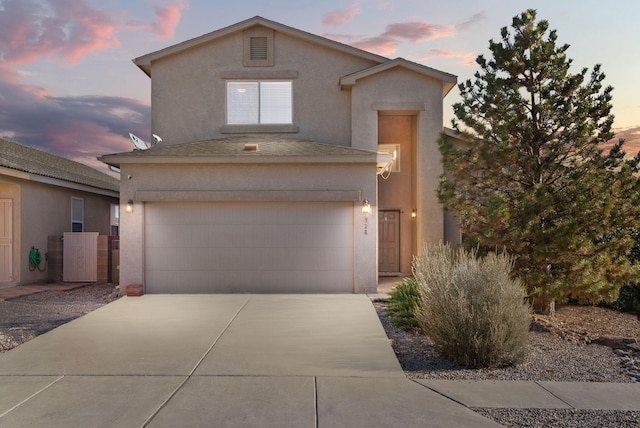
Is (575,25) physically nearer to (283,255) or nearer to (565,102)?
(565,102)

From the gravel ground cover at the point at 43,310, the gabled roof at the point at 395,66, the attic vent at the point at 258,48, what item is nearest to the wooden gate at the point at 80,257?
the gravel ground cover at the point at 43,310

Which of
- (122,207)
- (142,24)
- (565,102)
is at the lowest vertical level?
(122,207)

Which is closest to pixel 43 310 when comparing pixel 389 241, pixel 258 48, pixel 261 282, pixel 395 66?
pixel 261 282

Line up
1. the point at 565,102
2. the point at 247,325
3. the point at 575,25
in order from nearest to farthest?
the point at 247,325 → the point at 565,102 → the point at 575,25

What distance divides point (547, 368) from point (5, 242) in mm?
14804

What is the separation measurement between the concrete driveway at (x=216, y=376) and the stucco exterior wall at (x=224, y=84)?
24.0 feet

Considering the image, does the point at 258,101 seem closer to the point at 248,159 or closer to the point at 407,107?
the point at 248,159

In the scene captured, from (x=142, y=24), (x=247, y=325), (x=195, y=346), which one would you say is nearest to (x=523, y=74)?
(x=247, y=325)

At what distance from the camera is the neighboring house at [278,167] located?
1216 centimetres

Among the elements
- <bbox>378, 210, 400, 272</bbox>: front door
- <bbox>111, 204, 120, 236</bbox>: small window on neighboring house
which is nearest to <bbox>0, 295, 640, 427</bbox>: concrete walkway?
<bbox>378, 210, 400, 272</bbox>: front door

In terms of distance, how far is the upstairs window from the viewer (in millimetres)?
14812

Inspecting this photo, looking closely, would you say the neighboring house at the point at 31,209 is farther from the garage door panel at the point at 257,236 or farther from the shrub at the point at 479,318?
the shrub at the point at 479,318

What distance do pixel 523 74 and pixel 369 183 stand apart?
4.49 meters

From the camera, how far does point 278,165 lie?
12172 mm
